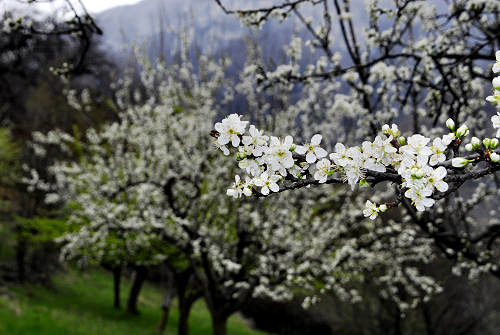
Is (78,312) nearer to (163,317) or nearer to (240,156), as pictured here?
(163,317)

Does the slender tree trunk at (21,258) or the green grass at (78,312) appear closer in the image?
Result: the green grass at (78,312)

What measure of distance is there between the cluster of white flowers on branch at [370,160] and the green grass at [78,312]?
842 centimetres

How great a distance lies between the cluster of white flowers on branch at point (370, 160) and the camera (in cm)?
131

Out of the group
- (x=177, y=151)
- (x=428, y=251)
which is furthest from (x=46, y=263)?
(x=428, y=251)

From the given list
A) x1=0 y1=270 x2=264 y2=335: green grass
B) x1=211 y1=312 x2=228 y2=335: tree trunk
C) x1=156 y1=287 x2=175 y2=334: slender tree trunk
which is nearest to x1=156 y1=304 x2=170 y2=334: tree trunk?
x1=156 y1=287 x2=175 y2=334: slender tree trunk

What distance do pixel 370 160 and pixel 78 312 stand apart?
39.4ft

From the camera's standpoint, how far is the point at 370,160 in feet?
4.63

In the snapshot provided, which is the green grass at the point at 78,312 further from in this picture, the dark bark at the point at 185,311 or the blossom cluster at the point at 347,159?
the blossom cluster at the point at 347,159

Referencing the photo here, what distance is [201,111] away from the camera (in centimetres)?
906

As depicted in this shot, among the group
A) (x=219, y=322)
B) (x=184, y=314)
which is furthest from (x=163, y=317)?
(x=219, y=322)

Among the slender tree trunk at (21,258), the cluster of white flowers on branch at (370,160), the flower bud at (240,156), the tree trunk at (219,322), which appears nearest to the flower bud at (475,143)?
the cluster of white flowers on branch at (370,160)

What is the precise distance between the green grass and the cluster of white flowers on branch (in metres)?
8.42

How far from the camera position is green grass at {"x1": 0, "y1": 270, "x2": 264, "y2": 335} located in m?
8.49

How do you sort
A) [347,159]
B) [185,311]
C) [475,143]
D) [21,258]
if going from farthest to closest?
[21,258] < [185,311] < [347,159] < [475,143]
